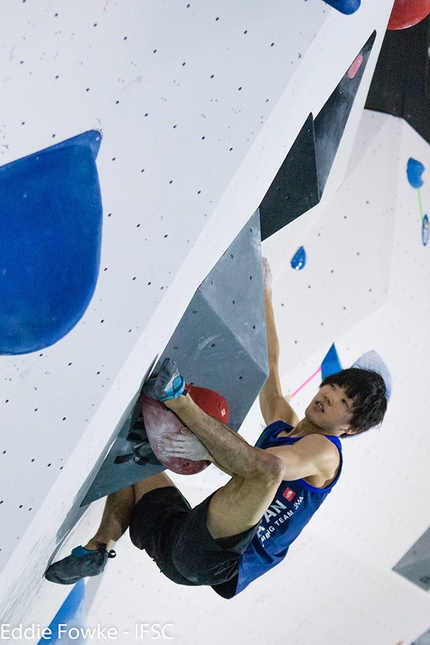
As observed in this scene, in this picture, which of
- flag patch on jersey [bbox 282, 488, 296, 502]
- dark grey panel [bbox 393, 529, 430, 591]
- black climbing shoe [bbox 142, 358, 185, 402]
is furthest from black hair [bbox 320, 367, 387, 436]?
dark grey panel [bbox 393, 529, 430, 591]

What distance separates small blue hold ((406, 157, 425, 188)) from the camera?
2766 mm

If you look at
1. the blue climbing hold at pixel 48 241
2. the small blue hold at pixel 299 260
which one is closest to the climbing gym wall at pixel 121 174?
the blue climbing hold at pixel 48 241

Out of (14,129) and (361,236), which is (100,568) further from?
(361,236)

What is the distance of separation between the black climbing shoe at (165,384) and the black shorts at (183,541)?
354mm

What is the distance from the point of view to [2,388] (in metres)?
1.03

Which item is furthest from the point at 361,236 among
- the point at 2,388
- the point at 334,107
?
the point at 2,388

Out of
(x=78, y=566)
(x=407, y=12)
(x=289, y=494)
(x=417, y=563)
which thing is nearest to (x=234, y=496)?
(x=289, y=494)

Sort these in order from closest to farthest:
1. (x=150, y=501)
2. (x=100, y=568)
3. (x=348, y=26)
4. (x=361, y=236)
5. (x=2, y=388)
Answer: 1. (x=2, y=388)
2. (x=348, y=26)
3. (x=100, y=568)
4. (x=150, y=501)
5. (x=361, y=236)

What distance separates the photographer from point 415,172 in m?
2.78

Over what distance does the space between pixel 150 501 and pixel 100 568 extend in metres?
0.24

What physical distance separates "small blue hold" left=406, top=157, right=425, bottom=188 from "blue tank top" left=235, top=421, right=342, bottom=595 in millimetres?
1329

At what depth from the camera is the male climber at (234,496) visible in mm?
1559

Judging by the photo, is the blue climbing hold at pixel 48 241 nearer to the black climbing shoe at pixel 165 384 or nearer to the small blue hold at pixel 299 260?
the black climbing shoe at pixel 165 384

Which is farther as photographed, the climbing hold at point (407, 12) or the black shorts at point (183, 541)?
the climbing hold at point (407, 12)
